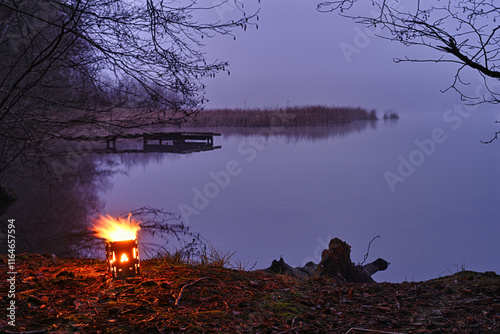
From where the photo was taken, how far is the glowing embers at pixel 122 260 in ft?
11.9

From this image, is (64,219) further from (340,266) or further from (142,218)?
(340,266)

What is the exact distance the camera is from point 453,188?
14.0 metres

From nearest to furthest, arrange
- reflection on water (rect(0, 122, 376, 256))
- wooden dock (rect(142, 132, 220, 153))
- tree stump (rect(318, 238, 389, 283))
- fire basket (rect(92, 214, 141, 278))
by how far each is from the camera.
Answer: fire basket (rect(92, 214, 141, 278)) < tree stump (rect(318, 238, 389, 283)) < reflection on water (rect(0, 122, 376, 256)) < wooden dock (rect(142, 132, 220, 153))

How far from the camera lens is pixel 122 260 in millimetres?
3646

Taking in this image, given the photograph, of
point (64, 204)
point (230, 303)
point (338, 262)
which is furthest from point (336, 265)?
point (64, 204)

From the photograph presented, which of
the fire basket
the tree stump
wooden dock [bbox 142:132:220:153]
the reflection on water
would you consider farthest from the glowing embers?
wooden dock [bbox 142:132:220:153]

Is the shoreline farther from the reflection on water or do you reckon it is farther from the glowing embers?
the reflection on water

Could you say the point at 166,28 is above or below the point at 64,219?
above

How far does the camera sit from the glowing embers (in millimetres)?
3641

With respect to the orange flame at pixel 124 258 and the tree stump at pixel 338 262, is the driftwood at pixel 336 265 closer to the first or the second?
the tree stump at pixel 338 262

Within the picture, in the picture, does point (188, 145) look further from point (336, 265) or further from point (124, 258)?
point (124, 258)

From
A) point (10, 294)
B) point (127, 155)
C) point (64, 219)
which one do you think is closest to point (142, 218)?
point (64, 219)

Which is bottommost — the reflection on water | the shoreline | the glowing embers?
the reflection on water

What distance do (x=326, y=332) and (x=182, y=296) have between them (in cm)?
114
